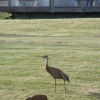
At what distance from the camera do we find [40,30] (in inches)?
1208

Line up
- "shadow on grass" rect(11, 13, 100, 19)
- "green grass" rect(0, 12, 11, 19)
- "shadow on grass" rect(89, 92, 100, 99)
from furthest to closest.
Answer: "green grass" rect(0, 12, 11, 19) < "shadow on grass" rect(11, 13, 100, 19) < "shadow on grass" rect(89, 92, 100, 99)

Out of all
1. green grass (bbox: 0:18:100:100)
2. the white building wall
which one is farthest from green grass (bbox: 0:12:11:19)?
green grass (bbox: 0:18:100:100)

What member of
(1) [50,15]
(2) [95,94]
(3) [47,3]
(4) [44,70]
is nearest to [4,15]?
(3) [47,3]

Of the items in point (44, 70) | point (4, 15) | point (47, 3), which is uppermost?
point (47, 3)

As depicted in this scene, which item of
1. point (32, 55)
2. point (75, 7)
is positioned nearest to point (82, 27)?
point (75, 7)

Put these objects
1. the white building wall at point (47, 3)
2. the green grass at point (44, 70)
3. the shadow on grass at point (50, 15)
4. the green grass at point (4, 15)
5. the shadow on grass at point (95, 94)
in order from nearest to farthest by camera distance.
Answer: the shadow on grass at point (95, 94)
the green grass at point (44, 70)
the shadow on grass at point (50, 15)
the white building wall at point (47, 3)
the green grass at point (4, 15)

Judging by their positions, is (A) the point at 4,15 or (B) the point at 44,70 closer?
(B) the point at 44,70

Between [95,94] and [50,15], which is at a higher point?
[95,94]

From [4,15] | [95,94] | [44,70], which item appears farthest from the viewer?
[4,15]

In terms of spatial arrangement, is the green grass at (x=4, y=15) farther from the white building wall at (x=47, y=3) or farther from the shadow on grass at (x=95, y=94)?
the shadow on grass at (x=95, y=94)

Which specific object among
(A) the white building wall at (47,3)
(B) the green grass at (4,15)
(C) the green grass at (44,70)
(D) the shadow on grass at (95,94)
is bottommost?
(B) the green grass at (4,15)

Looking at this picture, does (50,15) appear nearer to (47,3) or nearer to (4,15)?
(47,3)

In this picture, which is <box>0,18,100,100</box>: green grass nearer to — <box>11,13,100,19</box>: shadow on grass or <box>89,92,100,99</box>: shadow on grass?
<box>89,92,100,99</box>: shadow on grass

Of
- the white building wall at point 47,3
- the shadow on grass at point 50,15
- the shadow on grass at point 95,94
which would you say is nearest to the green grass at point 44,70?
the shadow on grass at point 95,94
